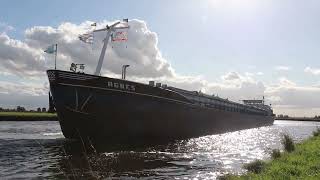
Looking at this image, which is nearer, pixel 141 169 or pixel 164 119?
pixel 141 169

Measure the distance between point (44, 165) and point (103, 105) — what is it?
1107cm

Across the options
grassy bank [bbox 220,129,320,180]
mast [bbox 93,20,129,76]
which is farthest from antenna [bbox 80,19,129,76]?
grassy bank [bbox 220,129,320,180]

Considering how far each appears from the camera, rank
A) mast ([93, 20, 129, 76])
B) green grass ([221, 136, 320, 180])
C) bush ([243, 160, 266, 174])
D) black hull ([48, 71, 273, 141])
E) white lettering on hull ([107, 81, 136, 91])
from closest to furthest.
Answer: green grass ([221, 136, 320, 180]) → bush ([243, 160, 266, 174]) → black hull ([48, 71, 273, 141]) → white lettering on hull ([107, 81, 136, 91]) → mast ([93, 20, 129, 76])

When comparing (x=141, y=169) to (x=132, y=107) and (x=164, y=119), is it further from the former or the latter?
(x=164, y=119)

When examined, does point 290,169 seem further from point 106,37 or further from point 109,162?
point 106,37

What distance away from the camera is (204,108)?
5231cm

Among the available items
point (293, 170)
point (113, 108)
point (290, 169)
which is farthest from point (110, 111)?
point (293, 170)

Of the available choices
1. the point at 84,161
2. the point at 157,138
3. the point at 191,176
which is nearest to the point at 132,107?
the point at 157,138

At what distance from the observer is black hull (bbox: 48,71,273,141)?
100 feet

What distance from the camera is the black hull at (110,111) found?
30.6 meters

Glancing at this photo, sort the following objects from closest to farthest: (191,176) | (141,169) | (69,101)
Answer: (191,176) → (141,169) → (69,101)

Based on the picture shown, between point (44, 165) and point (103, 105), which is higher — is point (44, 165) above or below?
below

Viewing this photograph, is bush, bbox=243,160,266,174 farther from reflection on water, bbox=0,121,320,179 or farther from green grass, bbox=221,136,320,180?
reflection on water, bbox=0,121,320,179

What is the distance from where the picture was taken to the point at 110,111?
31.9m
